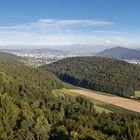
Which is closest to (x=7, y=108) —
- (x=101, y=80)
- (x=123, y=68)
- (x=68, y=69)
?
(x=101, y=80)

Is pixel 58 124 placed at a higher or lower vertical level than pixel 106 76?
higher

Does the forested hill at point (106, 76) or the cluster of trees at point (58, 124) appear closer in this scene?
the cluster of trees at point (58, 124)

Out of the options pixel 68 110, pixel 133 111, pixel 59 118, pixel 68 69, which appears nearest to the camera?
pixel 59 118

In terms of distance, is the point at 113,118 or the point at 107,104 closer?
the point at 113,118

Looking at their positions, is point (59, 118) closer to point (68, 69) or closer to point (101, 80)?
point (101, 80)

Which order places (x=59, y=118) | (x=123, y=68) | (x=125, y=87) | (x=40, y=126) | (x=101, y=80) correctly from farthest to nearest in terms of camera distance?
(x=123, y=68)
(x=101, y=80)
(x=125, y=87)
(x=59, y=118)
(x=40, y=126)

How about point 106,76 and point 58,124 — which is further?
point 106,76

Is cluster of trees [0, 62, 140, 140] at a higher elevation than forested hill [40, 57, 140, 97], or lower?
higher

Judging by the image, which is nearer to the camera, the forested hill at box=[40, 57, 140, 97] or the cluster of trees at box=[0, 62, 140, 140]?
the cluster of trees at box=[0, 62, 140, 140]
